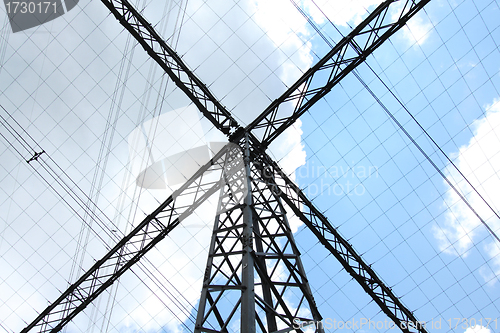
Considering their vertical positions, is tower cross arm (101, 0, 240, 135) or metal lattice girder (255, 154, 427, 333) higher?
tower cross arm (101, 0, 240, 135)

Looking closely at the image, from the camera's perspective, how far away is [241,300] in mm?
7062

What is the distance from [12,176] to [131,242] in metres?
8.76

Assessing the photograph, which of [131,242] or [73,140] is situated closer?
[131,242]

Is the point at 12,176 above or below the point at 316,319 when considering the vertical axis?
above

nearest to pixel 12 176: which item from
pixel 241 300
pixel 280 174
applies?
pixel 280 174

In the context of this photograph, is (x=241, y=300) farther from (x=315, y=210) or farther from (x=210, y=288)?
(x=315, y=210)

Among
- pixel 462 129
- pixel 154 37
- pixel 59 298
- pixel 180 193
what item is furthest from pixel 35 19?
pixel 462 129

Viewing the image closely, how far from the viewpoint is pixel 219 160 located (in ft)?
53.4

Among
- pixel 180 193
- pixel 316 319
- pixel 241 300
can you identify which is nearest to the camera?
pixel 241 300

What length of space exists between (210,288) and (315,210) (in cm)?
814

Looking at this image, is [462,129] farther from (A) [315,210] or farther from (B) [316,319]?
(B) [316,319]

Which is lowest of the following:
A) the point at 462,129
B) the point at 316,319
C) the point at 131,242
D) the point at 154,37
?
the point at 316,319

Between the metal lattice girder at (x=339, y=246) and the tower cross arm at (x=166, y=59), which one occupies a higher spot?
the tower cross arm at (x=166, y=59)

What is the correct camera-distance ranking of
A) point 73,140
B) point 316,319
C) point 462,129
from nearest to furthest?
point 316,319, point 462,129, point 73,140
